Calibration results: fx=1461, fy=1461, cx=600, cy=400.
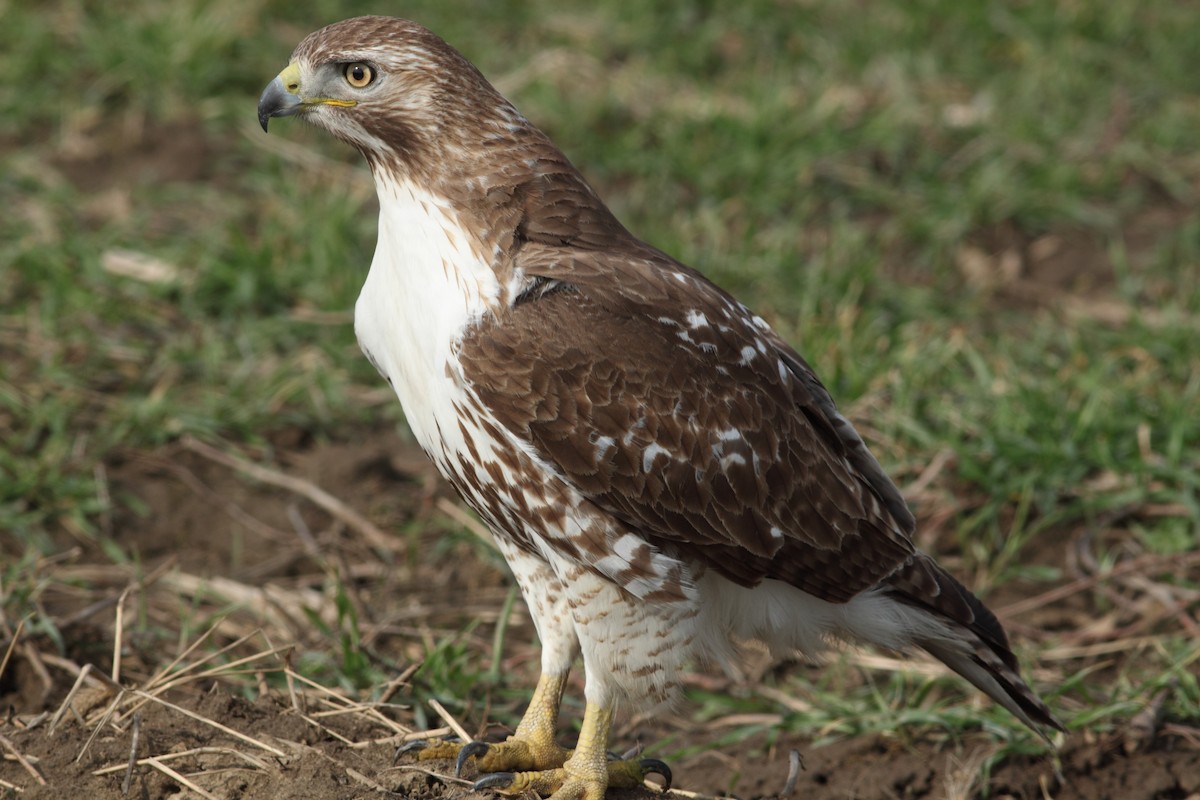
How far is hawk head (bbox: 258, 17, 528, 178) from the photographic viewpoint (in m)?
3.60

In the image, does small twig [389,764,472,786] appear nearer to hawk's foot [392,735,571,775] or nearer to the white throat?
hawk's foot [392,735,571,775]

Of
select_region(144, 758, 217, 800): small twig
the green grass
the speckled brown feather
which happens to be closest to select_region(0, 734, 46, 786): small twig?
select_region(144, 758, 217, 800): small twig

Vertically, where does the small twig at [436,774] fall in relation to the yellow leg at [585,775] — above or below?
above

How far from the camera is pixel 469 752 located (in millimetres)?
3613

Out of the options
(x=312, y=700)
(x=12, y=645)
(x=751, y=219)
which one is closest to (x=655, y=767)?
(x=312, y=700)

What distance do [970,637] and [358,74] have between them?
2214 mm

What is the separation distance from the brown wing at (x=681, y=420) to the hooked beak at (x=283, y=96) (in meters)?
0.76

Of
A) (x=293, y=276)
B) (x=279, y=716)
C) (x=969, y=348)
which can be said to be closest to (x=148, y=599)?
(x=279, y=716)

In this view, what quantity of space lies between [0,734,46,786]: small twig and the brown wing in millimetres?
1328

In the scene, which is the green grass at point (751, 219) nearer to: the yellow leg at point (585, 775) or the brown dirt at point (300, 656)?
the brown dirt at point (300, 656)

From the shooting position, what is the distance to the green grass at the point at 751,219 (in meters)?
5.38

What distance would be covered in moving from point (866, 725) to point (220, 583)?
213cm

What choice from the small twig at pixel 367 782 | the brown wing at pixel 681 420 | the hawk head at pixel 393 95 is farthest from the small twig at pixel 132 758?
the hawk head at pixel 393 95

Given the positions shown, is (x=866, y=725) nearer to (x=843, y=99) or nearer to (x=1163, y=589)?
(x=1163, y=589)
